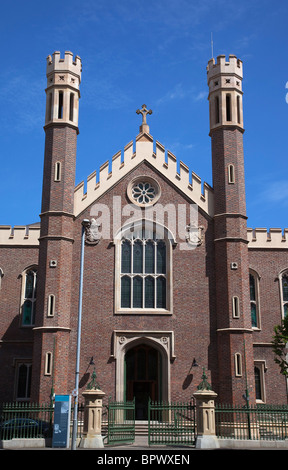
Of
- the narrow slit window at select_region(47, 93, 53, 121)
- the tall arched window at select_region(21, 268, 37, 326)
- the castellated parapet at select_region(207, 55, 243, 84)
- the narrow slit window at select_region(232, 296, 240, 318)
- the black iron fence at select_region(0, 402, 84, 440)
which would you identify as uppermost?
the castellated parapet at select_region(207, 55, 243, 84)

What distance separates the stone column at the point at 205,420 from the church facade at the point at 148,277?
454 cm

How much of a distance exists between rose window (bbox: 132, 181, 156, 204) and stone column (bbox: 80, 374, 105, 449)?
1110cm

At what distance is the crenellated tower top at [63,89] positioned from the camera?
2966 centimetres

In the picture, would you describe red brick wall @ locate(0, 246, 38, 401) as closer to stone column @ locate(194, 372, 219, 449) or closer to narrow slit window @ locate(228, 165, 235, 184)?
narrow slit window @ locate(228, 165, 235, 184)

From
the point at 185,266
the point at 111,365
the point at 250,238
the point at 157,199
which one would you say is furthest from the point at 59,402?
the point at 250,238

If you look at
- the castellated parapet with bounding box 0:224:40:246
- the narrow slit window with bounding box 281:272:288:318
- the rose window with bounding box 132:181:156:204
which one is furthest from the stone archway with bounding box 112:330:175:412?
the castellated parapet with bounding box 0:224:40:246

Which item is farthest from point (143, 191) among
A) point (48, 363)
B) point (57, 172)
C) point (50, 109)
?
point (48, 363)

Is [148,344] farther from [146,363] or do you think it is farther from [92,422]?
[92,422]

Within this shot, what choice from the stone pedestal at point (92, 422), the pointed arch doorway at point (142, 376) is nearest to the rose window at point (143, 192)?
the pointed arch doorway at point (142, 376)

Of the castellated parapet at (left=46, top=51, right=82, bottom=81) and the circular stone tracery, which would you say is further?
the castellated parapet at (left=46, top=51, right=82, bottom=81)

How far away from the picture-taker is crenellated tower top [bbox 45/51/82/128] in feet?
97.3

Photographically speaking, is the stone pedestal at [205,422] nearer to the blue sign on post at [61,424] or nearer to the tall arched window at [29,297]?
the blue sign on post at [61,424]

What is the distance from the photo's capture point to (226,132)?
96.7 feet
